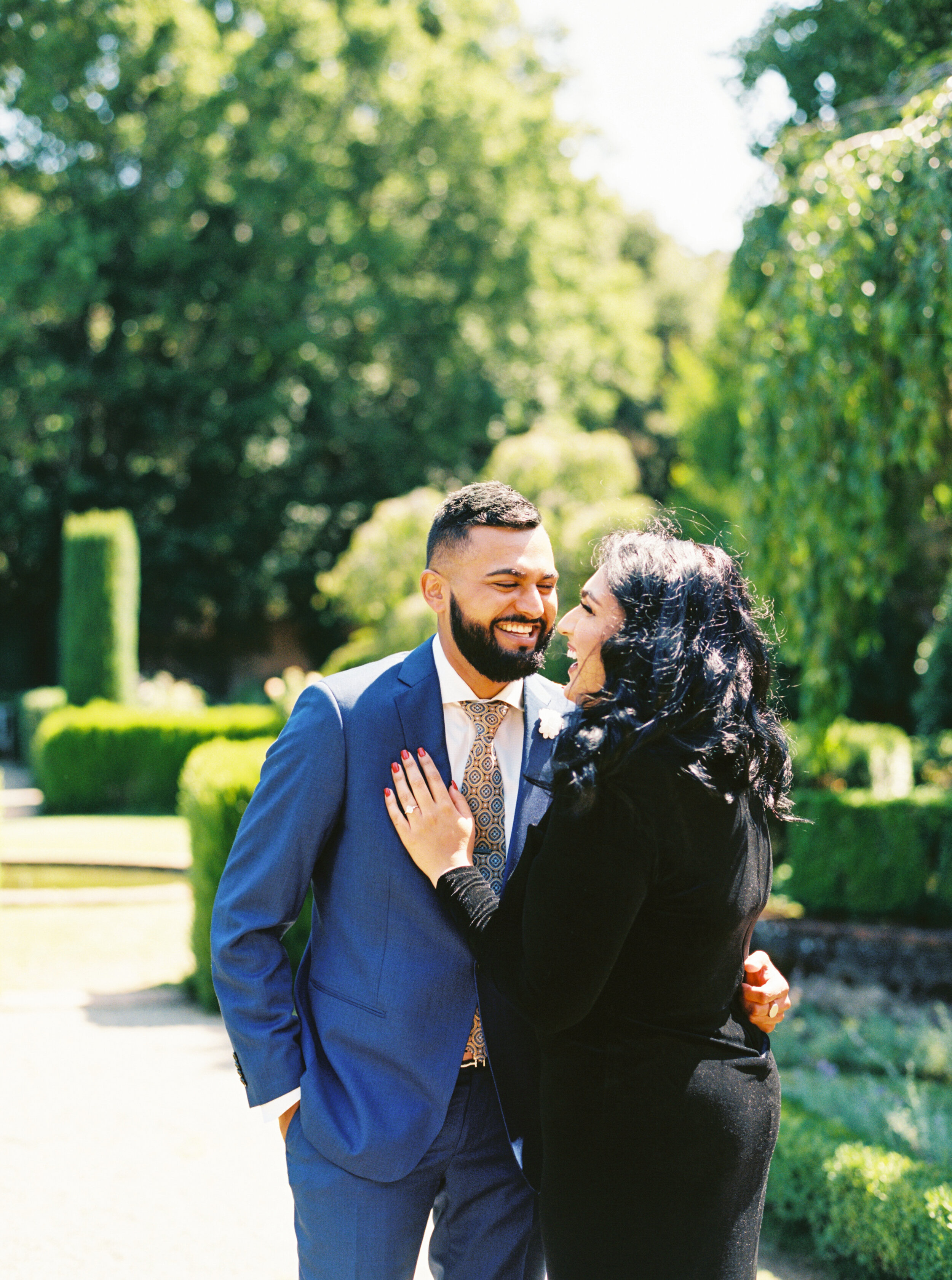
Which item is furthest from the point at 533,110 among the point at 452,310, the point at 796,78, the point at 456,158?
the point at 796,78

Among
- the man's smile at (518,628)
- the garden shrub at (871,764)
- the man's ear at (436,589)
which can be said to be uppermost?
the man's ear at (436,589)

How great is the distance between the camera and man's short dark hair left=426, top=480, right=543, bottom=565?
7.04 feet

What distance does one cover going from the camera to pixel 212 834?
597 centimetres

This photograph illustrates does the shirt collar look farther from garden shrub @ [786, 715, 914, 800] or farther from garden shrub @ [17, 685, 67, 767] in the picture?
garden shrub @ [17, 685, 67, 767]

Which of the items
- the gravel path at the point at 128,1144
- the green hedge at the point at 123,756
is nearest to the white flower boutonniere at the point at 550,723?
the gravel path at the point at 128,1144

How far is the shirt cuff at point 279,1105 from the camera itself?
1982 mm

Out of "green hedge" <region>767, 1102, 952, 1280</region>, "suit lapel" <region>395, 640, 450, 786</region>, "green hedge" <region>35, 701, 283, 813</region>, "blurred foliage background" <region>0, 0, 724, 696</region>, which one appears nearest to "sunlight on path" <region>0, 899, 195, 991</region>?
"green hedge" <region>767, 1102, 952, 1280</region>

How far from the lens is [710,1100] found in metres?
1.73

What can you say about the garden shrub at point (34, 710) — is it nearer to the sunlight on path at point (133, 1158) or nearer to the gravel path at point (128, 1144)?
the gravel path at point (128, 1144)

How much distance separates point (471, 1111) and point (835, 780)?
886 cm

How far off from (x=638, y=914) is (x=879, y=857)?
6.39 metres

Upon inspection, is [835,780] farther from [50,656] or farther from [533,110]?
[50,656]

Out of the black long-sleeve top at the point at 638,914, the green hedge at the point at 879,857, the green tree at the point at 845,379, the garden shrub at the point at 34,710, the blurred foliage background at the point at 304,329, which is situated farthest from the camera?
the blurred foliage background at the point at 304,329

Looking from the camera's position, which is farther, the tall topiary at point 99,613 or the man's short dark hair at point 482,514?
the tall topiary at point 99,613
